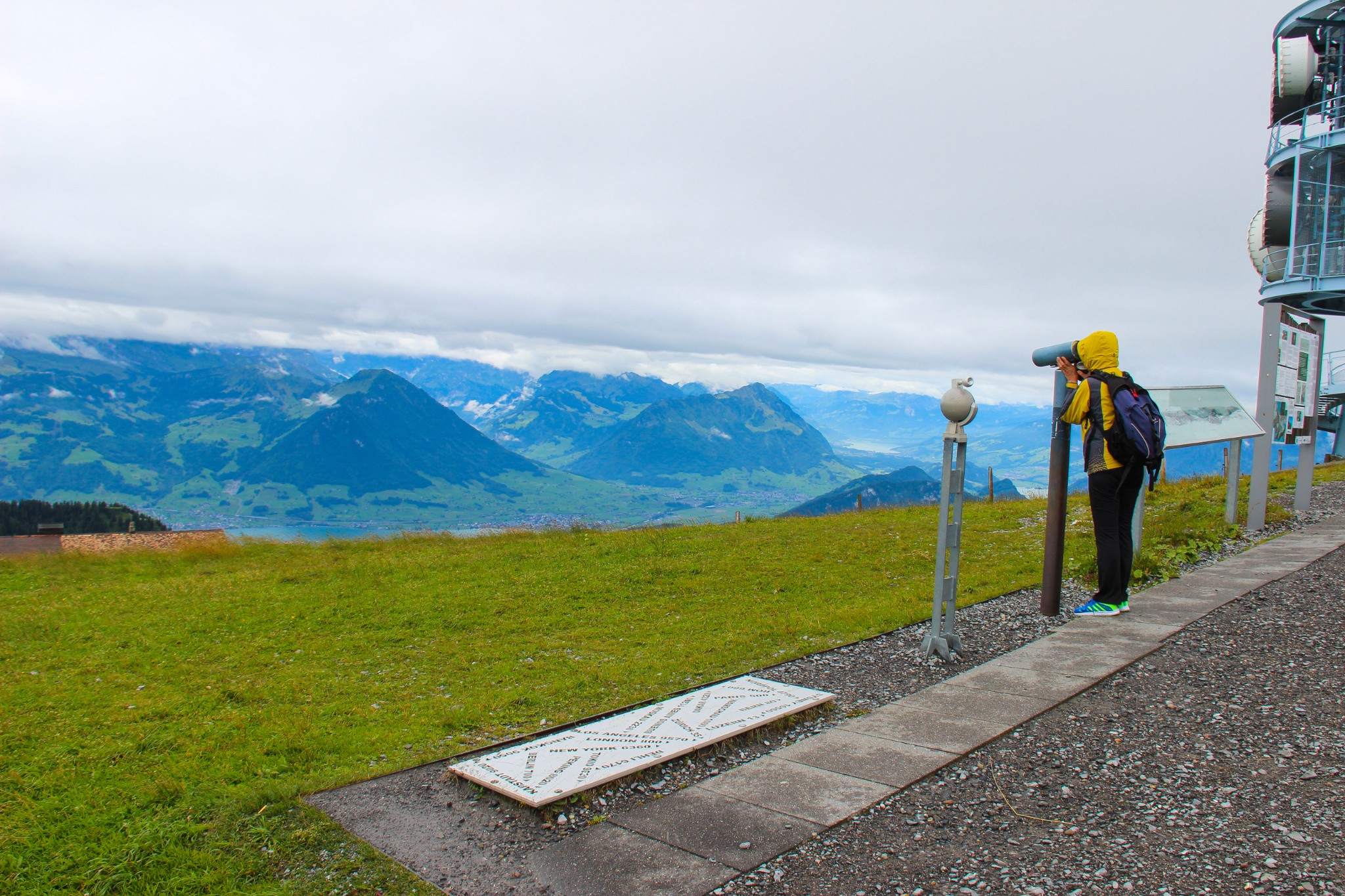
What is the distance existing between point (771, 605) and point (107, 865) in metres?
8.25

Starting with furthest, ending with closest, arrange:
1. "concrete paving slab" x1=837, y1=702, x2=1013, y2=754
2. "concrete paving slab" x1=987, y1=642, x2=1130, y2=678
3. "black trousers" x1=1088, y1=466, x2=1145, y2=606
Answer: "black trousers" x1=1088, y1=466, x2=1145, y2=606
"concrete paving slab" x1=987, y1=642, x2=1130, y2=678
"concrete paving slab" x1=837, y1=702, x2=1013, y2=754

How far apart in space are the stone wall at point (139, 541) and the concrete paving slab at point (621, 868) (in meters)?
16.4

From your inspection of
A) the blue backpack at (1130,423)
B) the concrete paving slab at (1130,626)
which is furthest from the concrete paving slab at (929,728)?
the blue backpack at (1130,423)

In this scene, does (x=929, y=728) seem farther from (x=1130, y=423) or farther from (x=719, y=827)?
(x=1130, y=423)

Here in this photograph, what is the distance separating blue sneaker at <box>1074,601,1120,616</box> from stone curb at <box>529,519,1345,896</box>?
34cm

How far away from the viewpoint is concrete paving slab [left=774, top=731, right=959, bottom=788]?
476cm

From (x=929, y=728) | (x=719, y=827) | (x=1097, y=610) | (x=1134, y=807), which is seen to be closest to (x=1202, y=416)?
(x=1097, y=610)

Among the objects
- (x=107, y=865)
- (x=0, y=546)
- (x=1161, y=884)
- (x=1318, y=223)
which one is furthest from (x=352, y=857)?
(x=1318, y=223)

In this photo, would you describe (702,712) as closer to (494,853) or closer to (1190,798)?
(494,853)

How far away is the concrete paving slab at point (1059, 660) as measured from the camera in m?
6.56

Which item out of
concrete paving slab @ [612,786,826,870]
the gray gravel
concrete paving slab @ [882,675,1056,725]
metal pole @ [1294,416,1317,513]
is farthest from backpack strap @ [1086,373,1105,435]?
metal pole @ [1294,416,1317,513]

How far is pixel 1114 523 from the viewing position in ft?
26.7

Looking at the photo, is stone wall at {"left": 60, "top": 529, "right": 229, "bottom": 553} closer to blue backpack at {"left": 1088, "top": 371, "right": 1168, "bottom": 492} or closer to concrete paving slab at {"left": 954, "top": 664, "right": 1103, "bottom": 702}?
concrete paving slab at {"left": 954, "top": 664, "right": 1103, "bottom": 702}

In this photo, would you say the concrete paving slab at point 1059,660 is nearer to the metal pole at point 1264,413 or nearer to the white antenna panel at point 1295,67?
the metal pole at point 1264,413
